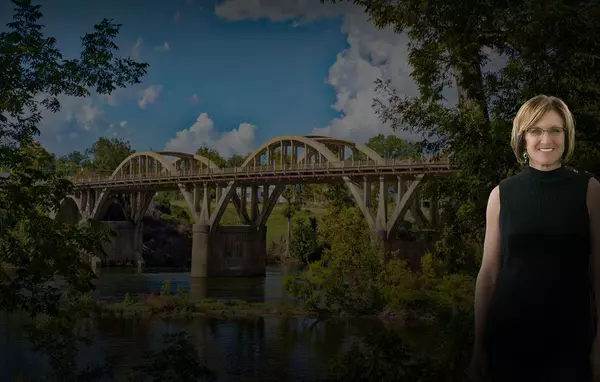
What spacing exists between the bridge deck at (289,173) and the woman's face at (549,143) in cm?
4819

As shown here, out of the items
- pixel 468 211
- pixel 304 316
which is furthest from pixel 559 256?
pixel 304 316

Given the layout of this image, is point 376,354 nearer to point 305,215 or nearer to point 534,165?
point 534,165

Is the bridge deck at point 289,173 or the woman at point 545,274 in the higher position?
the bridge deck at point 289,173

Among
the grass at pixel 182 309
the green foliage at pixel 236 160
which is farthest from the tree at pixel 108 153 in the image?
the grass at pixel 182 309

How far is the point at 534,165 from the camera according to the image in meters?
3.85

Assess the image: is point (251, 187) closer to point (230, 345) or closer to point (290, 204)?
point (290, 204)

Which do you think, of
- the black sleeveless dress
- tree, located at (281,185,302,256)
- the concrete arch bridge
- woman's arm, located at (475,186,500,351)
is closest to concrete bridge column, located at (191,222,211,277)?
the concrete arch bridge

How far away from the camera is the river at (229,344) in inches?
929

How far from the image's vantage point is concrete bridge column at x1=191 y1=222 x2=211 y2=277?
234 feet

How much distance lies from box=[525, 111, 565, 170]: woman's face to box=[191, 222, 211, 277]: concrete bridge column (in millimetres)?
68581

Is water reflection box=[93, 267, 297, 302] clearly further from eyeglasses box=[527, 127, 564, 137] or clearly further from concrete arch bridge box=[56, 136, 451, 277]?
eyeglasses box=[527, 127, 564, 137]

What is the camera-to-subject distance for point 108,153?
142250 mm

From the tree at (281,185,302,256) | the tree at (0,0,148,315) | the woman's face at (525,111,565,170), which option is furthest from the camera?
the tree at (281,185,302,256)

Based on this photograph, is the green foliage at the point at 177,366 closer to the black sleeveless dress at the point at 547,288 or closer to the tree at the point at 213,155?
the black sleeveless dress at the point at 547,288
